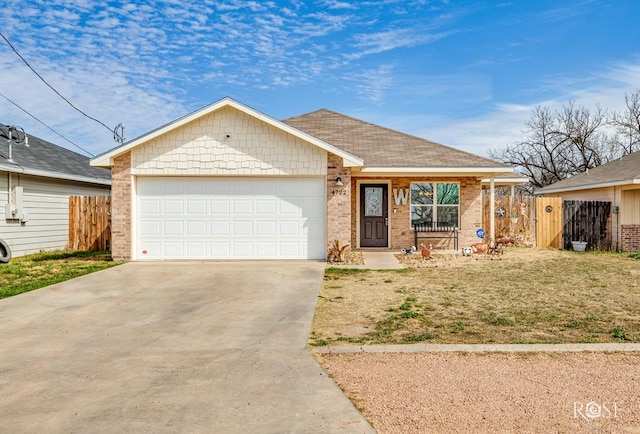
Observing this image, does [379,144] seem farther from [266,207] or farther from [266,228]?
[266,228]

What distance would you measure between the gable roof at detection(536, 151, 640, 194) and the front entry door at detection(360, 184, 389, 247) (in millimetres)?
8577

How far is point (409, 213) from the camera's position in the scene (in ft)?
53.6

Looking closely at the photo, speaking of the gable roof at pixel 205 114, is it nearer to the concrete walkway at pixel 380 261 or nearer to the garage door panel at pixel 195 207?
Answer: the garage door panel at pixel 195 207

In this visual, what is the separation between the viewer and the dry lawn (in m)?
6.13

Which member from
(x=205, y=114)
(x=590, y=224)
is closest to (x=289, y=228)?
(x=205, y=114)

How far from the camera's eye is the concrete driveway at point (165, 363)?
3.78 meters

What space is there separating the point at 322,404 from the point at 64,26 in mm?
19041

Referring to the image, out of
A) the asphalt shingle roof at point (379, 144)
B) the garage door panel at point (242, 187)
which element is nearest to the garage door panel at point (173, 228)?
the garage door panel at point (242, 187)

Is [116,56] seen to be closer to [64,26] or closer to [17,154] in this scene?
[64,26]

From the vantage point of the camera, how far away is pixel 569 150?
39.7m

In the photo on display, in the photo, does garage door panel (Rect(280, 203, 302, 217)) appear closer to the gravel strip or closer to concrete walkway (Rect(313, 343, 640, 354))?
concrete walkway (Rect(313, 343, 640, 354))

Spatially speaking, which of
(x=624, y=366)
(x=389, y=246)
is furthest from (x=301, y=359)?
(x=389, y=246)

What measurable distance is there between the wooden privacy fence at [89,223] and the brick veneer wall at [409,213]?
8.88 m

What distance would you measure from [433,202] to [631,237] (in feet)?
25.5
